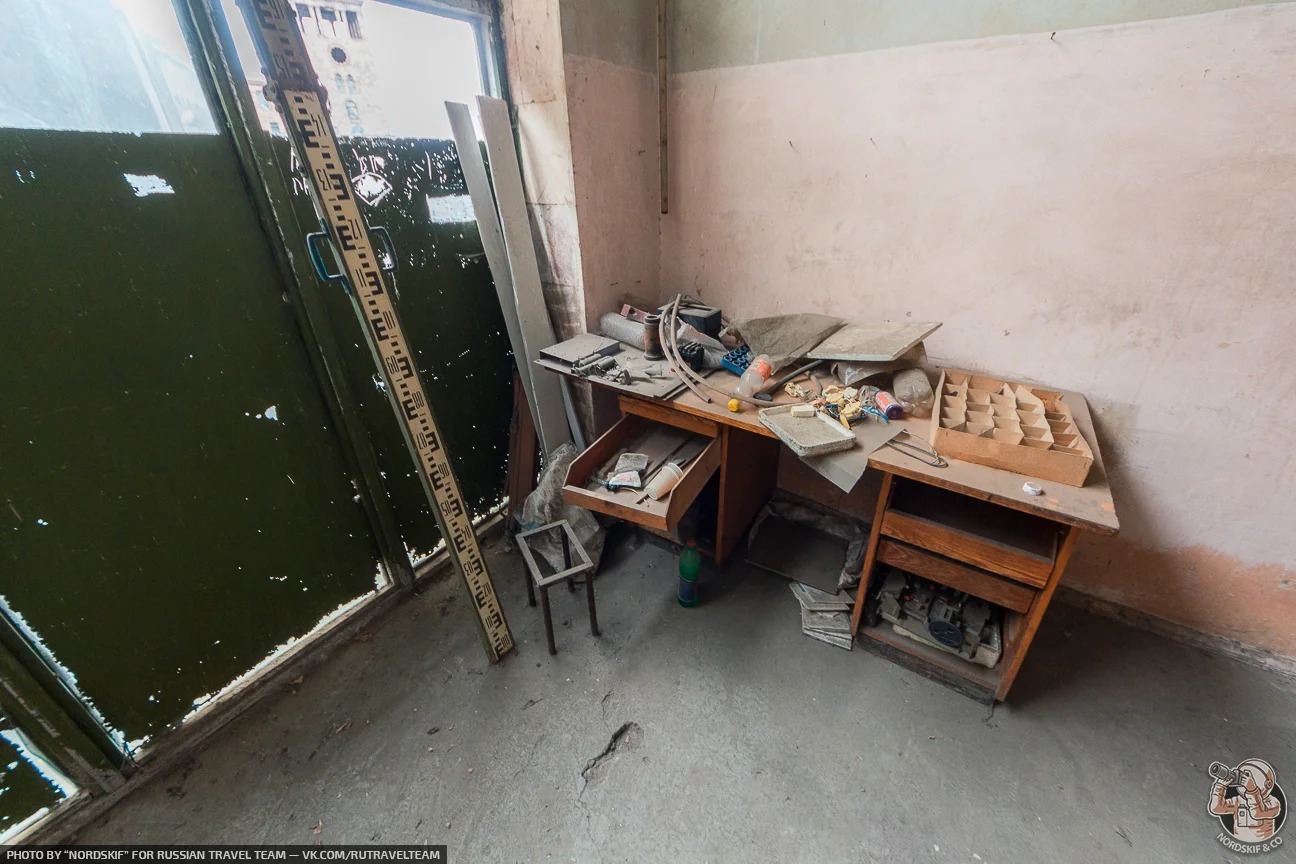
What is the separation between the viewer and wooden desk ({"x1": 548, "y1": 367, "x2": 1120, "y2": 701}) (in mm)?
1266

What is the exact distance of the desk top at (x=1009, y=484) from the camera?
1187 millimetres

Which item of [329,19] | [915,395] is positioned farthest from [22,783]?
[915,395]

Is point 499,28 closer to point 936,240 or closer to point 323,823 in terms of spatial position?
point 936,240

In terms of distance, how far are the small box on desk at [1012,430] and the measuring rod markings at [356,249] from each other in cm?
147

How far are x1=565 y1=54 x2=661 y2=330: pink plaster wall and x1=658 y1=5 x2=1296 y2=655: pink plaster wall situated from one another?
20cm

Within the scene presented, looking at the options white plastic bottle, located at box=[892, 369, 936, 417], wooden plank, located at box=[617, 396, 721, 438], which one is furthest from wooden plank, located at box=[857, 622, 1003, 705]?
wooden plank, located at box=[617, 396, 721, 438]

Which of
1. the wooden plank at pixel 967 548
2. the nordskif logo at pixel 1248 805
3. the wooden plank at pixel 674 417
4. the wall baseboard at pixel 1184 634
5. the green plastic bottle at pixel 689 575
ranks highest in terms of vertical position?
the wooden plank at pixel 674 417

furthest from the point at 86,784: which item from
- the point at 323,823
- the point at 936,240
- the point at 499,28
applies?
the point at 936,240

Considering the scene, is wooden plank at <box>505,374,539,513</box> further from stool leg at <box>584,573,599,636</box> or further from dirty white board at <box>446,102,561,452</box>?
stool leg at <box>584,573,599,636</box>

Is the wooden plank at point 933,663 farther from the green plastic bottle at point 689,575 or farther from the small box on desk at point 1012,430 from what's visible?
the small box on desk at point 1012,430

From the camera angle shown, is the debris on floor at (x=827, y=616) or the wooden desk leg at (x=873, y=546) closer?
the wooden desk leg at (x=873, y=546)

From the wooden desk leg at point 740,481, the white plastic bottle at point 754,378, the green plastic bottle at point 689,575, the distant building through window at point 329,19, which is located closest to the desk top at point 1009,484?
the white plastic bottle at point 754,378

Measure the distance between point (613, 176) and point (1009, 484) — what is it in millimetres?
1764

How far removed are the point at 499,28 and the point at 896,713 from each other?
2.75 meters
